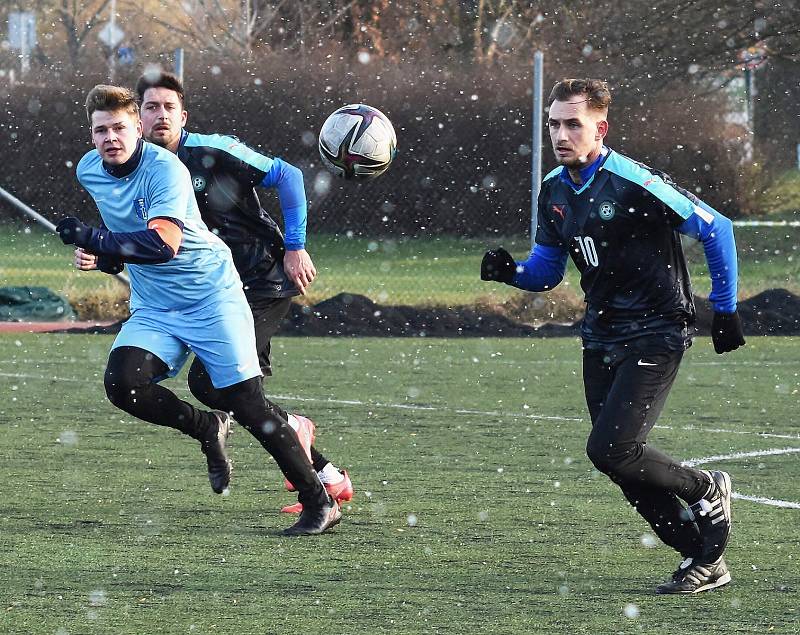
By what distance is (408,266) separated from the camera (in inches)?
886

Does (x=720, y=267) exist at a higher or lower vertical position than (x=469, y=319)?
higher

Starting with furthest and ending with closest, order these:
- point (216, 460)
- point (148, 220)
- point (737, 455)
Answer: point (737, 455) < point (216, 460) < point (148, 220)

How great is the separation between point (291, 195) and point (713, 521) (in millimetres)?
2595

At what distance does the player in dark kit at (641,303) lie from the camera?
5.80m

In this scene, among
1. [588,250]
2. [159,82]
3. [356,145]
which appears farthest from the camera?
[356,145]

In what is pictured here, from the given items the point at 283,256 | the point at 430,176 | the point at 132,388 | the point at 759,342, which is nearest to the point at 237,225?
the point at 283,256

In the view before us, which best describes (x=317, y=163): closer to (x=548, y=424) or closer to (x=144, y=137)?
(x=548, y=424)

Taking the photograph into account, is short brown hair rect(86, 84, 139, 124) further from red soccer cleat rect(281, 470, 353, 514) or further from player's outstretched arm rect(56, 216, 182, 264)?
red soccer cleat rect(281, 470, 353, 514)

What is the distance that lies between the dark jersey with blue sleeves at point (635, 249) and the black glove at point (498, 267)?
35cm

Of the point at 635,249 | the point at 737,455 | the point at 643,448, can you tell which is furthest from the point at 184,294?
the point at 737,455

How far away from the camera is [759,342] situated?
1509cm

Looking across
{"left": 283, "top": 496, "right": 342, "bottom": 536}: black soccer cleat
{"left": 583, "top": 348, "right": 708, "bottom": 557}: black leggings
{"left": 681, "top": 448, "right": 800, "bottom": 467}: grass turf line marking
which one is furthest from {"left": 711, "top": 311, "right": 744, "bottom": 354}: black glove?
{"left": 681, "top": 448, "right": 800, "bottom": 467}: grass turf line marking

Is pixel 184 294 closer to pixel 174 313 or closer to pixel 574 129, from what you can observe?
pixel 174 313

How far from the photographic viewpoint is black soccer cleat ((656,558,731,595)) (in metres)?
5.71
